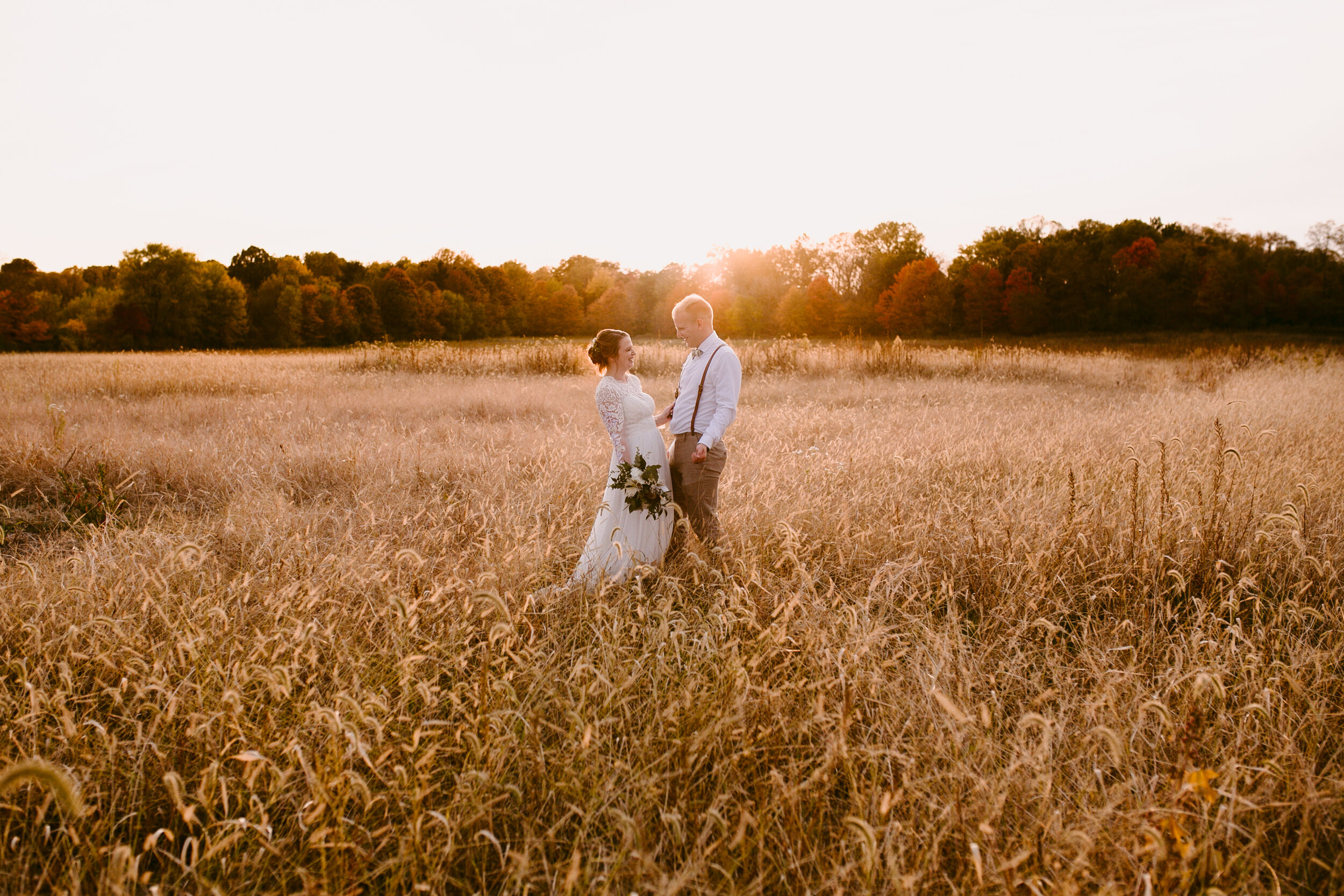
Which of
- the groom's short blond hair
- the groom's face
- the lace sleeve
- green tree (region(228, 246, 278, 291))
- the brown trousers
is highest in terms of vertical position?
green tree (region(228, 246, 278, 291))

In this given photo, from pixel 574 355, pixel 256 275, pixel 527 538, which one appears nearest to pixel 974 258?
pixel 574 355

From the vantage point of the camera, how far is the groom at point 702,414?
158 inches

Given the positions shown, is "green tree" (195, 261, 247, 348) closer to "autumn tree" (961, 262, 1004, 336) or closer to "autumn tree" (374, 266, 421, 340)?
"autumn tree" (374, 266, 421, 340)

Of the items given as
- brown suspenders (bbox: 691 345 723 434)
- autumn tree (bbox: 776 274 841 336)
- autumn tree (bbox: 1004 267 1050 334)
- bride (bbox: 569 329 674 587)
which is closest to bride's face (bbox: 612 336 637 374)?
bride (bbox: 569 329 674 587)

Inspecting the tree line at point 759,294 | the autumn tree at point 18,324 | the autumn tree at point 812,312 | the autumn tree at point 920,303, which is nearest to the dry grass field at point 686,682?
the tree line at point 759,294

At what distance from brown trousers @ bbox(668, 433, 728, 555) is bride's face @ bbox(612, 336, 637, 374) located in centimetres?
61

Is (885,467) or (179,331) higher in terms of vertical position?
(179,331)

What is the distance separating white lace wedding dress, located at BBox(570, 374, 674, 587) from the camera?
399 centimetres

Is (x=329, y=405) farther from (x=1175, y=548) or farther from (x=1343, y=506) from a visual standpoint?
(x=1343, y=506)

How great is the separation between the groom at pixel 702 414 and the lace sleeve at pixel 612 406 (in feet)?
1.12

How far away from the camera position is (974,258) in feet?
206

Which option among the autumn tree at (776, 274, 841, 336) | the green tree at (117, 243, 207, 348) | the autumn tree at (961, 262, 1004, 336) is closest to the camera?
the green tree at (117, 243, 207, 348)

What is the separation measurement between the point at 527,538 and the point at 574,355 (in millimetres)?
13825

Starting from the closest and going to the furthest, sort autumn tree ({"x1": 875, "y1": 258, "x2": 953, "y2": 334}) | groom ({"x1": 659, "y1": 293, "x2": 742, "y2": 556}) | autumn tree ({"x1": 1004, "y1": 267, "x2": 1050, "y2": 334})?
groom ({"x1": 659, "y1": 293, "x2": 742, "y2": 556})
autumn tree ({"x1": 1004, "y1": 267, "x2": 1050, "y2": 334})
autumn tree ({"x1": 875, "y1": 258, "x2": 953, "y2": 334})
